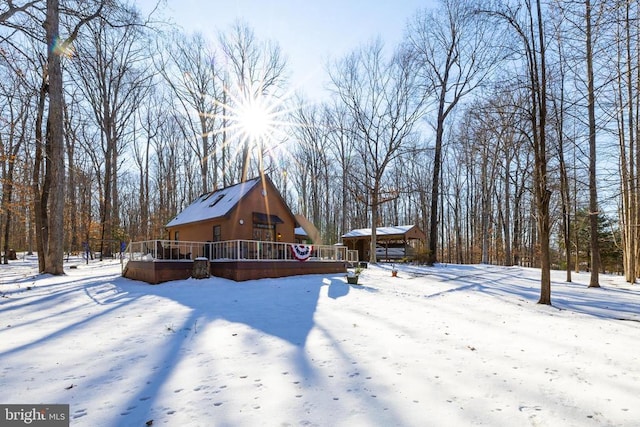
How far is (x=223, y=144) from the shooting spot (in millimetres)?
26625

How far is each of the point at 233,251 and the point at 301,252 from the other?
2.90 m

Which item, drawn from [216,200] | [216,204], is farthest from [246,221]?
[216,200]

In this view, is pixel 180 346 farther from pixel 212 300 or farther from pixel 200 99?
pixel 200 99

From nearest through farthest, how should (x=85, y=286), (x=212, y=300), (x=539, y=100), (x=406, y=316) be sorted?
(x=406, y=316)
(x=212, y=300)
(x=539, y=100)
(x=85, y=286)

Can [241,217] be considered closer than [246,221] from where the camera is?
Yes

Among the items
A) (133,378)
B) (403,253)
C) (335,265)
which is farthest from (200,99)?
(133,378)

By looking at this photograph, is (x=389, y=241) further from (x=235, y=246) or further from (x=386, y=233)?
(x=235, y=246)

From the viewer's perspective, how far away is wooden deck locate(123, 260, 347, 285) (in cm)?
1181

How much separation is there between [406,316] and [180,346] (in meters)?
4.49

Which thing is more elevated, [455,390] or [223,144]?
[223,144]

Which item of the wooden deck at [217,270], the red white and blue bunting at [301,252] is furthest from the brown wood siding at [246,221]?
the red white and blue bunting at [301,252]

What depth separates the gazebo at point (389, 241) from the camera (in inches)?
1074

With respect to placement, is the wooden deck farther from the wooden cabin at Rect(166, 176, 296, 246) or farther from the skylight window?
the skylight window

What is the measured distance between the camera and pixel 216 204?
1695cm
